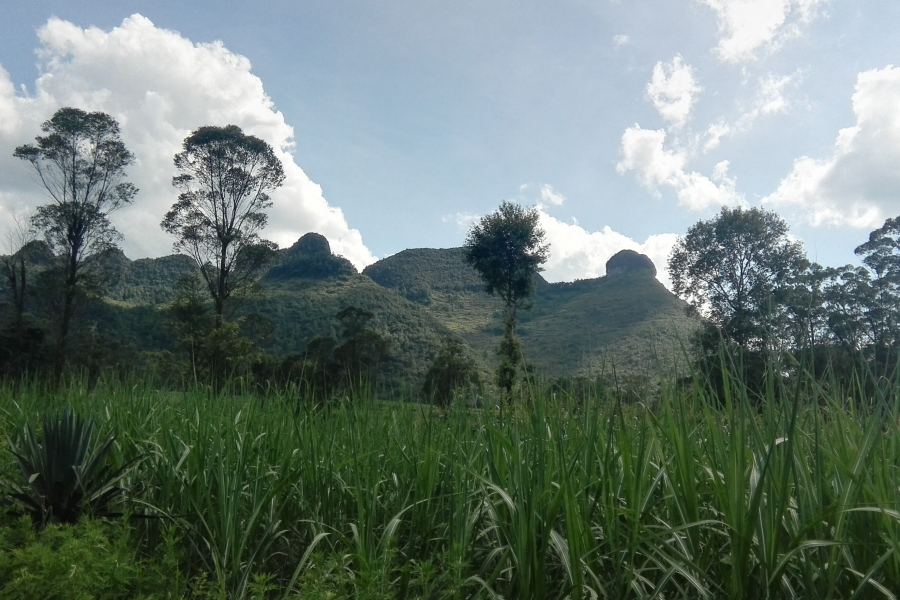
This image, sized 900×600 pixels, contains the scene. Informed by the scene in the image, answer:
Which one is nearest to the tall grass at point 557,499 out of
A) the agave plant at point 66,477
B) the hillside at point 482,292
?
the agave plant at point 66,477

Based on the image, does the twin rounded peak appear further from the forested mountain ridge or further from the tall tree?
the tall tree

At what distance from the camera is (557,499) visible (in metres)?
2.02

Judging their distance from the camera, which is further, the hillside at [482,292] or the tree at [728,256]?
the hillside at [482,292]

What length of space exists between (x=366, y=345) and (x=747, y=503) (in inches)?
725

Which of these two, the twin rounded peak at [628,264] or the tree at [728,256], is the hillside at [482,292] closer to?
the twin rounded peak at [628,264]

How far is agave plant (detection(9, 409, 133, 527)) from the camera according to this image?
3.01 metres

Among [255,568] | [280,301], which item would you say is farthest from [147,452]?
[280,301]

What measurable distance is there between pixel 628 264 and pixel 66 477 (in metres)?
73.4

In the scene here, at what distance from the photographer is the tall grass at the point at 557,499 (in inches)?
69.6

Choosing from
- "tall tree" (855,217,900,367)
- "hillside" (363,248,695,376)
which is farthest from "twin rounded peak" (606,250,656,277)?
"tall tree" (855,217,900,367)

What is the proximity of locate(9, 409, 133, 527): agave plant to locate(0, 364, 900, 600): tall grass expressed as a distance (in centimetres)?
18

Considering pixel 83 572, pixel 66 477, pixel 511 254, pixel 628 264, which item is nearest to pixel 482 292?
pixel 628 264

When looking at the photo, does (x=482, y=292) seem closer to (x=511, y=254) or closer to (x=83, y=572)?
(x=511, y=254)

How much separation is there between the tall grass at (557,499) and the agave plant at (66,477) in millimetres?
185
